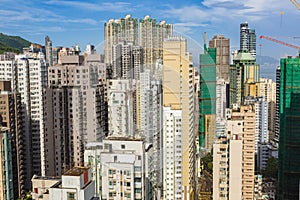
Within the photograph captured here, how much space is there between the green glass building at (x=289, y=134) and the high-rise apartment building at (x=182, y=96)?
3199 mm

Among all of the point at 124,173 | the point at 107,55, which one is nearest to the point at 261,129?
the point at 124,173

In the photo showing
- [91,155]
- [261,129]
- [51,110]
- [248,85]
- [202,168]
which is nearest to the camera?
[91,155]

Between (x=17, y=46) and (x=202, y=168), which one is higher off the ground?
(x=17, y=46)

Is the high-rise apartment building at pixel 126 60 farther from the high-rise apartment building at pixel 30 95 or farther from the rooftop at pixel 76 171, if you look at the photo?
the high-rise apartment building at pixel 30 95

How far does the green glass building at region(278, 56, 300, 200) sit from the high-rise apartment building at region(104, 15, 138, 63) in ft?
14.9

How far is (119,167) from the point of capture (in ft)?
7.30

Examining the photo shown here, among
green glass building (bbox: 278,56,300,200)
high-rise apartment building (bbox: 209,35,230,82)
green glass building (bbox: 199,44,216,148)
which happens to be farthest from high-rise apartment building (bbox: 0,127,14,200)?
green glass building (bbox: 278,56,300,200)

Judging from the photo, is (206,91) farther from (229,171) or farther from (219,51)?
(219,51)

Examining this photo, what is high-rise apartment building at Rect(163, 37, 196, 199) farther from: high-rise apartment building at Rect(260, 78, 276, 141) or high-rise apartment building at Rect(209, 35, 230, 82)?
high-rise apartment building at Rect(260, 78, 276, 141)

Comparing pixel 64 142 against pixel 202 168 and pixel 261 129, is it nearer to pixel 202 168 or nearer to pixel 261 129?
pixel 202 168

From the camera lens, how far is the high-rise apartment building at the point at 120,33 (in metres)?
1.78

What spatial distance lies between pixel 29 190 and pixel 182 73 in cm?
381

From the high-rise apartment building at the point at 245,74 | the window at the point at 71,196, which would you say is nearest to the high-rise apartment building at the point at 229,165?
the window at the point at 71,196

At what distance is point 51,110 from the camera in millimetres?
4512
